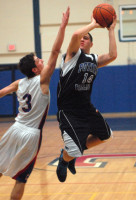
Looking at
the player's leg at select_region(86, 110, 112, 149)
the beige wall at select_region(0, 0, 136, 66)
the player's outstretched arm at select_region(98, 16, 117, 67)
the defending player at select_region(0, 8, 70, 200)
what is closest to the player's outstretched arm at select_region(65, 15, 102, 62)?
the player's outstretched arm at select_region(98, 16, 117, 67)

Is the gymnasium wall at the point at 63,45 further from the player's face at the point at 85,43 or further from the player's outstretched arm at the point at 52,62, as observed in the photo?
the player's outstretched arm at the point at 52,62

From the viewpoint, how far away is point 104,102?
550 inches

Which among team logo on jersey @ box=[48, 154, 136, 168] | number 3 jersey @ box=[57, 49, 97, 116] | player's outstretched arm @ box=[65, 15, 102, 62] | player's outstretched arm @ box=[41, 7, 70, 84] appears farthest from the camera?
team logo on jersey @ box=[48, 154, 136, 168]

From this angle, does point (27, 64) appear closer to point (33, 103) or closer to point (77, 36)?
point (33, 103)

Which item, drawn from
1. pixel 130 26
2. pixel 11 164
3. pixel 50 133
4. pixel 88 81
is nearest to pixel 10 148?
pixel 11 164

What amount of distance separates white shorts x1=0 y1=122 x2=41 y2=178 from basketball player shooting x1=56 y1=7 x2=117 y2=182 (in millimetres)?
629

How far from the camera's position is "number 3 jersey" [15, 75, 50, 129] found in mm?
3389

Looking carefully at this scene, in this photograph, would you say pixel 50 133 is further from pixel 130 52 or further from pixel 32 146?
pixel 32 146

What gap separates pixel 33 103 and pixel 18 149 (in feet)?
1.37

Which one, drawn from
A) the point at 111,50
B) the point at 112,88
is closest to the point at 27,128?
the point at 111,50

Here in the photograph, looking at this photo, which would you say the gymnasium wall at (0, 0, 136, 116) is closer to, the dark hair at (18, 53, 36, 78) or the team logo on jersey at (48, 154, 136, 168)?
the team logo on jersey at (48, 154, 136, 168)

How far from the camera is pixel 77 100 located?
3957mm

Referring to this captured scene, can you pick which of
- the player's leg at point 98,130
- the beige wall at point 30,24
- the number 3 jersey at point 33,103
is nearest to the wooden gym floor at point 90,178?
the player's leg at point 98,130

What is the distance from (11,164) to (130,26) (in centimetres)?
891
